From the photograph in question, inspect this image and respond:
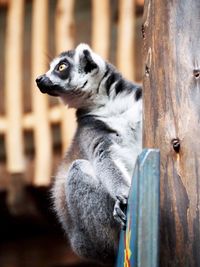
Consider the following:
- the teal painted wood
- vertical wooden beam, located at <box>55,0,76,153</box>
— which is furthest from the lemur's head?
the teal painted wood

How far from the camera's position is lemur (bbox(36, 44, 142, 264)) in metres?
4.71

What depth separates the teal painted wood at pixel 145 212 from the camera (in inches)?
127

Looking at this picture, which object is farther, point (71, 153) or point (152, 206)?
point (71, 153)

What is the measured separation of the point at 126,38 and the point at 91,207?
2218 mm

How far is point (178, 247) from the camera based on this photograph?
3.67 metres

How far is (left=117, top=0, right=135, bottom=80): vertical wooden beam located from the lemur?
4.71 ft

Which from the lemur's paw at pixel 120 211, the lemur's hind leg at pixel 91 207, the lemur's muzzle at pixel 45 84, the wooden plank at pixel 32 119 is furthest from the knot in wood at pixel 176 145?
the wooden plank at pixel 32 119

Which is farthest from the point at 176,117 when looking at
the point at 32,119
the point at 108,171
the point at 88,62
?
the point at 32,119

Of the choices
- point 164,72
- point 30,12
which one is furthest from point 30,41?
point 164,72

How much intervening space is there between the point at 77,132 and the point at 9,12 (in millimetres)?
2355

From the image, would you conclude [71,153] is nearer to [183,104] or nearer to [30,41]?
[183,104]

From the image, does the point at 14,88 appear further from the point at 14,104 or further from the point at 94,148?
the point at 94,148

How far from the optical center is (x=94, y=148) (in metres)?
4.77

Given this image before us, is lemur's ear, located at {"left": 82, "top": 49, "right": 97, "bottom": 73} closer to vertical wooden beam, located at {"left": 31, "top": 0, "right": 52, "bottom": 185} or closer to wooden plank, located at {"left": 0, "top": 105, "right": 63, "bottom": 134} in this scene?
vertical wooden beam, located at {"left": 31, "top": 0, "right": 52, "bottom": 185}
